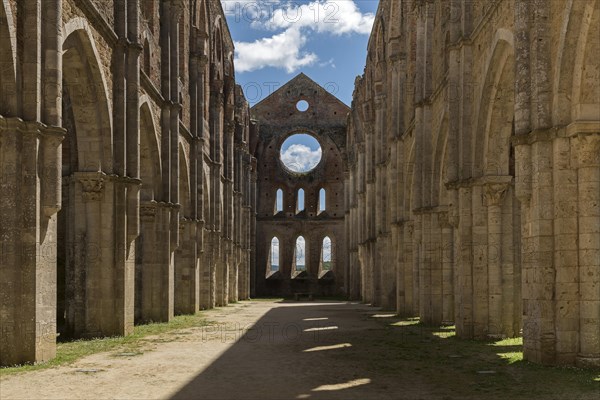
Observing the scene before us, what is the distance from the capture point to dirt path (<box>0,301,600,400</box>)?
8898 mm

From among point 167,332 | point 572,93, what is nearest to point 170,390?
point 572,93

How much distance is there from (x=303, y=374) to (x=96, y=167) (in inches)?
315

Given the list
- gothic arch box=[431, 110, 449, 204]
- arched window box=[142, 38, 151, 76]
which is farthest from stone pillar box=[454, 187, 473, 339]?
arched window box=[142, 38, 151, 76]

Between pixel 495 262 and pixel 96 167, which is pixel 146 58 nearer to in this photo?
pixel 96 167

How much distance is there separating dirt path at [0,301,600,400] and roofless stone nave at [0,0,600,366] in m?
1.09

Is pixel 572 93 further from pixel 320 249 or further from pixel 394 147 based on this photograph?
pixel 320 249

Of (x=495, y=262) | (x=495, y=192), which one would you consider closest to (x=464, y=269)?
(x=495, y=262)

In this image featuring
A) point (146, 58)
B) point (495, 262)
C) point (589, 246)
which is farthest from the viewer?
point (146, 58)

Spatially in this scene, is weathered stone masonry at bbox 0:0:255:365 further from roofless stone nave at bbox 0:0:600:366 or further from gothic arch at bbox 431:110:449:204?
gothic arch at bbox 431:110:449:204

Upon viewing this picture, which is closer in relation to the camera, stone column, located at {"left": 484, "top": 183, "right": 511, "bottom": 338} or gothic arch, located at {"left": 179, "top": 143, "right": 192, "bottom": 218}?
stone column, located at {"left": 484, "top": 183, "right": 511, "bottom": 338}

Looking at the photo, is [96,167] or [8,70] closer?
[8,70]

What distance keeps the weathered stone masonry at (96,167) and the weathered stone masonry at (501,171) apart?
8.08m

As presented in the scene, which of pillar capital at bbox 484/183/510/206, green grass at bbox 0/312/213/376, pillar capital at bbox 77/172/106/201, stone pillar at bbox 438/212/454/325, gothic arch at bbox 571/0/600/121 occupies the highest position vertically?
gothic arch at bbox 571/0/600/121

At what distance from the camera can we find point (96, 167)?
15984mm
